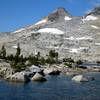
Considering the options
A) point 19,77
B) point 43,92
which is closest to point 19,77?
point 19,77

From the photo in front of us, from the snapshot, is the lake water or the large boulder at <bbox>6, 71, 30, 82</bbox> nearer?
the lake water

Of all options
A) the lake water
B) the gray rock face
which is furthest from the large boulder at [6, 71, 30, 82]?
the lake water

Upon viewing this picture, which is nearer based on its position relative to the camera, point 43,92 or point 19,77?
point 43,92

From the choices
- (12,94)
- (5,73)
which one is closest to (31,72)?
(5,73)

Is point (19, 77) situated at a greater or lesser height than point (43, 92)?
greater

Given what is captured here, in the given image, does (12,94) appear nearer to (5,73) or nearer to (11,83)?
(11,83)

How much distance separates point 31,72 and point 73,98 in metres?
36.5

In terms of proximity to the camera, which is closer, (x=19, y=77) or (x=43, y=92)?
(x=43, y=92)

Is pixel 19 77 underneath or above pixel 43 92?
above

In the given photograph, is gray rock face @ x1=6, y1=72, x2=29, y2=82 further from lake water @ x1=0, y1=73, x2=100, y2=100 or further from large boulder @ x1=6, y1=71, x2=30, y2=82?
lake water @ x1=0, y1=73, x2=100, y2=100

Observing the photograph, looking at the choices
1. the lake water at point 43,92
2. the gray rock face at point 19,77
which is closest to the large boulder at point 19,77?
the gray rock face at point 19,77

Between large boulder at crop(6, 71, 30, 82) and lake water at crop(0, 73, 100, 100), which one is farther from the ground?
large boulder at crop(6, 71, 30, 82)

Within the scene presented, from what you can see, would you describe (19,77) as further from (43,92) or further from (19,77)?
(43,92)

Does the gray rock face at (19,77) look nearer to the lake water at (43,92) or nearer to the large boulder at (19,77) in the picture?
the large boulder at (19,77)
